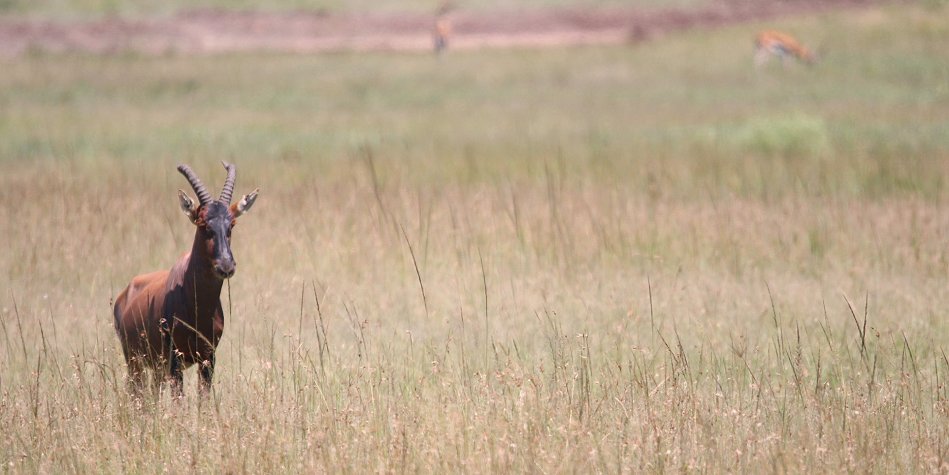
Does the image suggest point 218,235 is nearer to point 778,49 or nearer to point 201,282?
point 201,282

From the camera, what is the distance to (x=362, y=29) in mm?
42000

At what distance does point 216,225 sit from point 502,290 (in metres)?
3.32

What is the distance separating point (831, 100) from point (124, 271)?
1881 centimetres

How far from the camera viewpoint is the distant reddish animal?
6746mm

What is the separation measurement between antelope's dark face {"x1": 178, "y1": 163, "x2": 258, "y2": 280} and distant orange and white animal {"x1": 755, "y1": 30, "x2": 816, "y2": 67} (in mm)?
25364

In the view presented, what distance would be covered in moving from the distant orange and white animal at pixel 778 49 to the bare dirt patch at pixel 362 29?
6607 millimetres

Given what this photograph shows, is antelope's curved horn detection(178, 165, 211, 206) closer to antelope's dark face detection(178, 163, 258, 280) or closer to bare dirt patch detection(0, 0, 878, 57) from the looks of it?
antelope's dark face detection(178, 163, 258, 280)

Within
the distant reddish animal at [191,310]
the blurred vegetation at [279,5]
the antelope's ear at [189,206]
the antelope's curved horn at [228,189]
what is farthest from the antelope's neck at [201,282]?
the blurred vegetation at [279,5]

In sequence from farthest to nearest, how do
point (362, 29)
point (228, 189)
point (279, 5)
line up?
1. point (279, 5)
2. point (362, 29)
3. point (228, 189)

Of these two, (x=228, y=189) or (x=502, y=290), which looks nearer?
(x=228, y=189)

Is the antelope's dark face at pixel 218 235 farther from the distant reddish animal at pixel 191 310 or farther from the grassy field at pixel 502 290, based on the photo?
the grassy field at pixel 502 290

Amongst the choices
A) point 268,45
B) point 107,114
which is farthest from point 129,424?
point 268,45

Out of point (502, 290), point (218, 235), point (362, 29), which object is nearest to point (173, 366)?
point (218, 235)

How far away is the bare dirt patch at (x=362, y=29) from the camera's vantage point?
119ft
